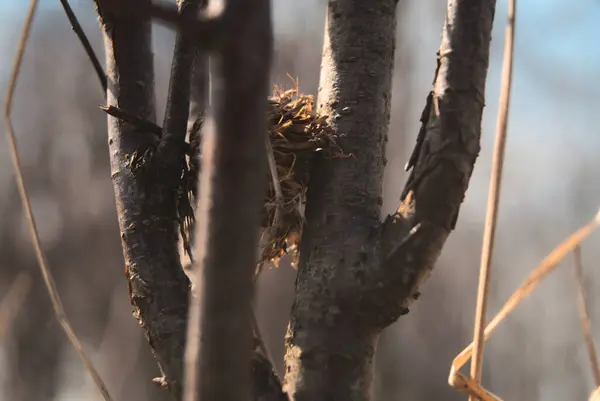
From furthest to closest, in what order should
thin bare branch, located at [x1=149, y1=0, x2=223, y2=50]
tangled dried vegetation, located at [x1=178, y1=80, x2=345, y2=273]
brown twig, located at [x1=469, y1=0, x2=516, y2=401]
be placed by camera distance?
tangled dried vegetation, located at [x1=178, y1=80, x2=345, y2=273] → brown twig, located at [x1=469, y1=0, x2=516, y2=401] → thin bare branch, located at [x1=149, y1=0, x2=223, y2=50]

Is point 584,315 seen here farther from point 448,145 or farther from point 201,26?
point 201,26

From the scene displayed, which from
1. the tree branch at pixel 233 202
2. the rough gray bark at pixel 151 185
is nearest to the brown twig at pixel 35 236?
the rough gray bark at pixel 151 185

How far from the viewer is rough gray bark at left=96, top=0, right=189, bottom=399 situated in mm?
368

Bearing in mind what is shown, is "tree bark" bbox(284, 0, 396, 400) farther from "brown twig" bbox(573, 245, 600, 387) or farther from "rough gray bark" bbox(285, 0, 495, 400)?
"brown twig" bbox(573, 245, 600, 387)

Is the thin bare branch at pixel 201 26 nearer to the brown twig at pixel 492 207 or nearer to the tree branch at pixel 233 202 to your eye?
the tree branch at pixel 233 202

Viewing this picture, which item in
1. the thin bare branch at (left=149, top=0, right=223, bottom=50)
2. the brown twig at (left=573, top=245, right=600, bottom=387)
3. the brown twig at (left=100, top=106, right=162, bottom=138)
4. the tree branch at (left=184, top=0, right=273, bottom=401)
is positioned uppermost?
the brown twig at (left=100, top=106, right=162, bottom=138)

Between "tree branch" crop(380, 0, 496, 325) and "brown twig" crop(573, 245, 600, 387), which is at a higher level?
"tree branch" crop(380, 0, 496, 325)

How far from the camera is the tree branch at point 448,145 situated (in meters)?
0.33

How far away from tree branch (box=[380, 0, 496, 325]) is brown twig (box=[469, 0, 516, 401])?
12 millimetres

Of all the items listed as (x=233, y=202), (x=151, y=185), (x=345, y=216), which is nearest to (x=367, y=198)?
(x=345, y=216)

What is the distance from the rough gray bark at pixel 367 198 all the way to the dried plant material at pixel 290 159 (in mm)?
16

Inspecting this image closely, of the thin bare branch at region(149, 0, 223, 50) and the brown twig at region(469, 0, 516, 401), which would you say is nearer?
the thin bare branch at region(149, 0, 223, 50)

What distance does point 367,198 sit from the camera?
41 centimetres

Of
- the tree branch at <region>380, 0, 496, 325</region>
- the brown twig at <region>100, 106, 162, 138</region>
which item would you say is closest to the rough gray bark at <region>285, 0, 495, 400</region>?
the tree branch at <region>380, 0, 496, 325</region>
